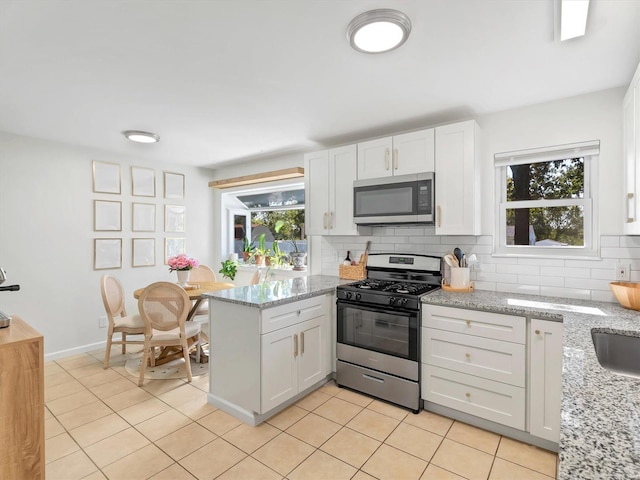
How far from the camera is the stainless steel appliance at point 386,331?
2.55 meters

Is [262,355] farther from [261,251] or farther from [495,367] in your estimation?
[261,251]

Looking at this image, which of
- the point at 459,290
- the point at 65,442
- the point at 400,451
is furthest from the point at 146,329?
the point at 459,290

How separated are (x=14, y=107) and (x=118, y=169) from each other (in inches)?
57.4

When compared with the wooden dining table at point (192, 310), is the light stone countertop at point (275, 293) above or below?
above

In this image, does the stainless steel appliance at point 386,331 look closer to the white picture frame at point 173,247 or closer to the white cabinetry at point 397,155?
the white cabinetry at point 397,155

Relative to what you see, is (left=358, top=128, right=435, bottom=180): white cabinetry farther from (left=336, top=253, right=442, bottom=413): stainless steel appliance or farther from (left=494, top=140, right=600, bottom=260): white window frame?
(left=336, top=253, right=442, bottom=413): stainless steel appliance

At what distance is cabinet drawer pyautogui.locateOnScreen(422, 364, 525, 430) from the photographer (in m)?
2.19

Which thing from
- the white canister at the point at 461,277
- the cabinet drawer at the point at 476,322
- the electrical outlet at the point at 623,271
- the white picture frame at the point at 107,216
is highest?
the white picture frame at the point at 107,216

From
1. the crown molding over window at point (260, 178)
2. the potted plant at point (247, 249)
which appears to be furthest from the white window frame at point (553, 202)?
the potted plant at point (247, 249)

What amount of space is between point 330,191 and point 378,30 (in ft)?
6.10

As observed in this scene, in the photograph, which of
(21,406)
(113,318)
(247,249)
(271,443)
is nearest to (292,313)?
(271,443)

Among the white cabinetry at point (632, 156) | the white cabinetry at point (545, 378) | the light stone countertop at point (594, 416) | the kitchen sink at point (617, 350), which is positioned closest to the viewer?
the light stone countertop at point (594, 416)

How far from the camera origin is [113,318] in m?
3.51

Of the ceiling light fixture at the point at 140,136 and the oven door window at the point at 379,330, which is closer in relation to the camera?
the oven door window at the point at 379,330
